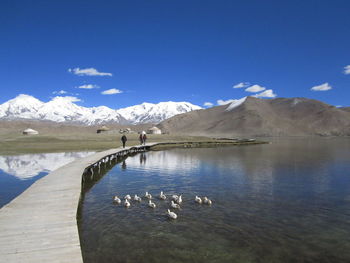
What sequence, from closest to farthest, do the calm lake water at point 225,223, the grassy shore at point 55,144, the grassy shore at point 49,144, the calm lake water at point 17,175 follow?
1. the calm lake water at point 225,223
2. the calm lake water at point 17,175
3. the grassy shore at point 49,144
4. the grassy shore at point 55,144

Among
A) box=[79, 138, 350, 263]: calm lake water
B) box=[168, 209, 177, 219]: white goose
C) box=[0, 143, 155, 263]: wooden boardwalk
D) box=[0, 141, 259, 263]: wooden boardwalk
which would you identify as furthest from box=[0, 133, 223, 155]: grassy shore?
box=[168, 209, 177, 219]: white goose

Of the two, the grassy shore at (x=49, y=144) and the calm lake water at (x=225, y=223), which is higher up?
the grassy shore at (x=49, y=144)

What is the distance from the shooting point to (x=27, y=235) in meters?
9.24

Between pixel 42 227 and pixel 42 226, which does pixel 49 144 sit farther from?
pixel 42 227

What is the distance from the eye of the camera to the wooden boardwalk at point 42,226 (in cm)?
796

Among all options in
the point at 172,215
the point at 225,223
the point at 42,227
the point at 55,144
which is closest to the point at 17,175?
the point at 172,215

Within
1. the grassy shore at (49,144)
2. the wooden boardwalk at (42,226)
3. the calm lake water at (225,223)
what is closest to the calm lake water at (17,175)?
the wooden boardwalk at (42,226)

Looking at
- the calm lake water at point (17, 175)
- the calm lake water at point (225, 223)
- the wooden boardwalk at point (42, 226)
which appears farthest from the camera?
the calm lake water at point (17, 175)

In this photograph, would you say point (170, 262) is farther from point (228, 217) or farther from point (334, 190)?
point (334, 190)

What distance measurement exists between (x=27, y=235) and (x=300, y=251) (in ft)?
28.4

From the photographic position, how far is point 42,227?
390 inches

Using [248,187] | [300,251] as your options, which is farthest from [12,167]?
[300,251]

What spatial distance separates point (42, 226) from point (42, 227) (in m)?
0.10

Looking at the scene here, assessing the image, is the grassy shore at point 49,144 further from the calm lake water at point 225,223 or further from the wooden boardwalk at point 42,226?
the wooden boardwalk at point 42,226
